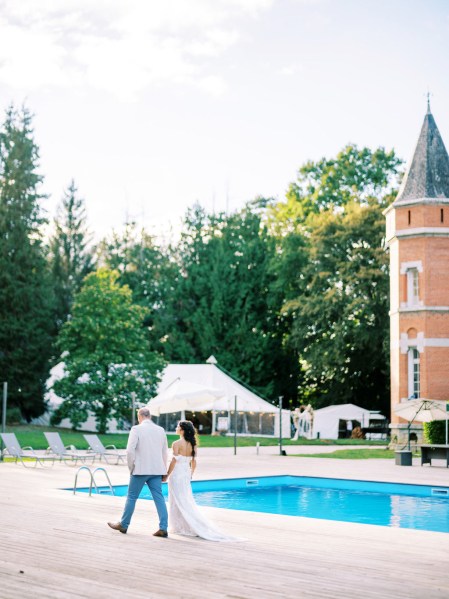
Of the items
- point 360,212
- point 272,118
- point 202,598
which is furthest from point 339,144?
point 202,598

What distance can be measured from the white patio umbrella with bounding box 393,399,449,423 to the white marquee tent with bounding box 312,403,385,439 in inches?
666

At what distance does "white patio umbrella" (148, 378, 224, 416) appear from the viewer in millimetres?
33406

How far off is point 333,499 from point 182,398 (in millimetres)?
16397

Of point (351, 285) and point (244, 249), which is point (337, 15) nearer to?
point (351, 285)

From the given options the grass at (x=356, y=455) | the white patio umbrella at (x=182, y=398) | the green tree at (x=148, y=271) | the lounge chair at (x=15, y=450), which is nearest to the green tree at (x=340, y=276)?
the green tree at (x=148, y=271)

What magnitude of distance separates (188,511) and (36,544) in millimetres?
1898

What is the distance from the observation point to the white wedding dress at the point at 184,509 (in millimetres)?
10120

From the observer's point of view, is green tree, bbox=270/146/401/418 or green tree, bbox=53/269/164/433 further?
green tree, bbox=270/146/401/418

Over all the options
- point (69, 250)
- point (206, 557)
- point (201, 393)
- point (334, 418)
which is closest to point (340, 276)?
point (334, 418)

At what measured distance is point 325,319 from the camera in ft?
147

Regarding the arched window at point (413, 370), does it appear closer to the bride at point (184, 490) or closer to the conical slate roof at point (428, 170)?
the conical slate roof at point (428, 170)

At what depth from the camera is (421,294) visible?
3234 centimetres

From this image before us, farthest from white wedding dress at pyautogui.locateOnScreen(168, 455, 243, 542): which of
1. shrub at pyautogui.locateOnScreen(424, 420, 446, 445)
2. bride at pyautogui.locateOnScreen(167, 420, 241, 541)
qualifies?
shrub at pyautogui.locateOnScreen(424, 420, 446, 445)

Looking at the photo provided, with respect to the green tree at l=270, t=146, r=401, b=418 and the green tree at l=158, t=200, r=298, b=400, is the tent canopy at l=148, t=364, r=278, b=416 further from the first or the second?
the green tree at l=158, t=200, r=298, b=400
